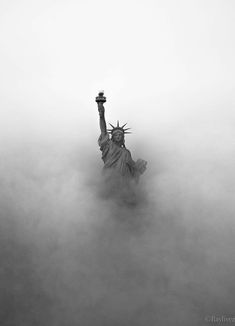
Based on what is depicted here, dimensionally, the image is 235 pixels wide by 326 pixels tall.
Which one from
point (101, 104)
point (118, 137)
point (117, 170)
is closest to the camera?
point (117, 170)

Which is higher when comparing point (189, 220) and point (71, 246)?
point (189, 220)

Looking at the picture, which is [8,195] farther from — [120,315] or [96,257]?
[120,315]

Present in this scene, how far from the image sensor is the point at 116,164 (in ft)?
75.9

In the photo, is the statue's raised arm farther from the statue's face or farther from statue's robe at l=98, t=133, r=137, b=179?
the statue's face

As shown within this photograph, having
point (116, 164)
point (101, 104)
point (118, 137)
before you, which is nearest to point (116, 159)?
point (116, 164)

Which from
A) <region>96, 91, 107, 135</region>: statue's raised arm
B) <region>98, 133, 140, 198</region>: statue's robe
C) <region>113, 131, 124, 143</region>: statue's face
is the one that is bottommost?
<region>98, 133, 140, 198</region>: statue's robe

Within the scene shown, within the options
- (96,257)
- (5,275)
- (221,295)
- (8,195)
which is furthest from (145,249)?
(8,195)

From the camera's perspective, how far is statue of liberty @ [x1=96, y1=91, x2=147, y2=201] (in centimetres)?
2288

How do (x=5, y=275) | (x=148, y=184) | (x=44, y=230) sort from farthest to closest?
(x=148, y=184)
(x=44, y=230)
(x=5, y=275)

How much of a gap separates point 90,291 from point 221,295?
4567 mm

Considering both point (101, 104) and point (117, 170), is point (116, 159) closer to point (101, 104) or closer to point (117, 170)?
point (117, 170)

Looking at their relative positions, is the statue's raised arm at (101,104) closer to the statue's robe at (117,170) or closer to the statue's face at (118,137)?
the statue's robe at (117,170)

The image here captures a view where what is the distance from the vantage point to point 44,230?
23.9 m

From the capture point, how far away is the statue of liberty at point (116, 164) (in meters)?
22.9
